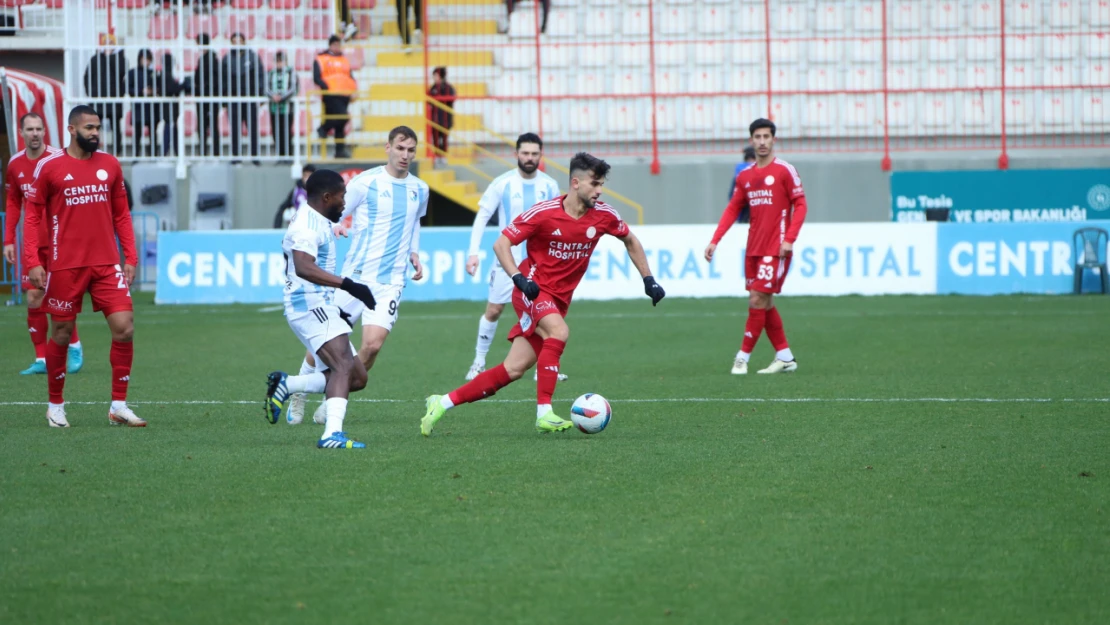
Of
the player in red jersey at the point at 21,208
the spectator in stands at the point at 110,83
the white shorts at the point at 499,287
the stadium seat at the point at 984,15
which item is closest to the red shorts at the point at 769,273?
the white shorts at the point at 499,287

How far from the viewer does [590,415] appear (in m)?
7.94

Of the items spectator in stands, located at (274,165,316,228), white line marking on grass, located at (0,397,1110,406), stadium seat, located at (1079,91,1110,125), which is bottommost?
white line marking on grass, located at (0,397,1110,406)

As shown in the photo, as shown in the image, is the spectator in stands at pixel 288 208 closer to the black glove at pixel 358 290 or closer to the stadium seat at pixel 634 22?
the stadium seat at pixel 634 22

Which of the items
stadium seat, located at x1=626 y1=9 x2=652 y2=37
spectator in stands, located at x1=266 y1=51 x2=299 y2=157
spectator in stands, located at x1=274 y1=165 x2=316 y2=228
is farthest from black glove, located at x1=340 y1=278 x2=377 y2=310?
stadium seat, located at x1=626 y1=9 x2=652 y2=37

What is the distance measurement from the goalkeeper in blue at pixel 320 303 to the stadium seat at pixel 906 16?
21.1 meters

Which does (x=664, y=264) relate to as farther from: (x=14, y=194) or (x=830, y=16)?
(x=14, y=194)

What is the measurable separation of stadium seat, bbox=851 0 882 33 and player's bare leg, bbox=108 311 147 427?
69.1 feet

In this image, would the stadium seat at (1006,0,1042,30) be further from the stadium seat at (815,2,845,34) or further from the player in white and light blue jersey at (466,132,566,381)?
the player in white and light blue jersey at (466,132,566,381)

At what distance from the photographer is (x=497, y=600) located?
15.1 ft

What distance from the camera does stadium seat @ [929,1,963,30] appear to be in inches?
1058

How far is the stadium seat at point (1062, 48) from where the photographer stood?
86.9 ft

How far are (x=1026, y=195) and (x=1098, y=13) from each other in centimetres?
522

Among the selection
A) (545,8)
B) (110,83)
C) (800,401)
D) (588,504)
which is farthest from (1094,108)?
(588,504)

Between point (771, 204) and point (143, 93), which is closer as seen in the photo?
point (771, 204)
